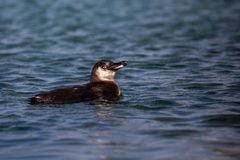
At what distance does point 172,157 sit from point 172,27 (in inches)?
622

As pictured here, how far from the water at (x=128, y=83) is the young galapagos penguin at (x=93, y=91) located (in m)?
0.15

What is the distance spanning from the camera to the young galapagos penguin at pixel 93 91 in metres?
10.9

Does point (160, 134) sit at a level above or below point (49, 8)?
below

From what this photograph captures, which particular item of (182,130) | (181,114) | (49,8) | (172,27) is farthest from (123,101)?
(49,8)

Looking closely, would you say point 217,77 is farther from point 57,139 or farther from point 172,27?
point 172,27

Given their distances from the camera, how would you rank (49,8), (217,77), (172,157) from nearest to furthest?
(172,157) → (217,77) → (49,8)

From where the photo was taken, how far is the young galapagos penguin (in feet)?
35.8

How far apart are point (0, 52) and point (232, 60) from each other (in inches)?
245

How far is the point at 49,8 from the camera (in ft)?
98.8

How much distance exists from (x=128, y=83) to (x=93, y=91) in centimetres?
235

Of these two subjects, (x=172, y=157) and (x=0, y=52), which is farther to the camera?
(x=0, y=52)

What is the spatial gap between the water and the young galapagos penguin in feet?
0.50

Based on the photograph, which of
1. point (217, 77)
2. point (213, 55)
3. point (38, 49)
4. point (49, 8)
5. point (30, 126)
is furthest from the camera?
point (49, 8)

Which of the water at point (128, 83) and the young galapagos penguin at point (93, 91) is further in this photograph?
the young galapagos penguin at point (93, 91)
